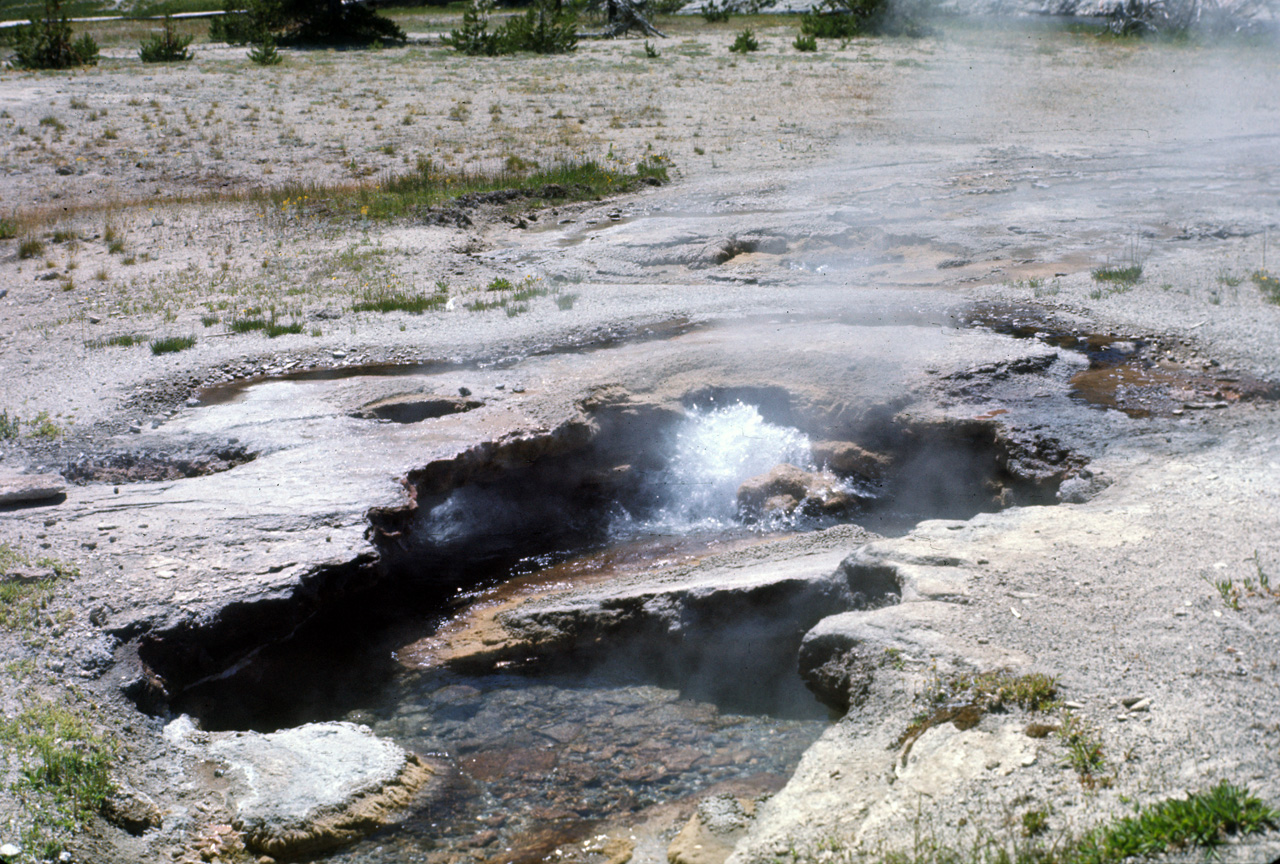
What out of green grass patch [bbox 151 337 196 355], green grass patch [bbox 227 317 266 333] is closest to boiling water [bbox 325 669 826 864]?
green grass patch [bbox 151 337 196 355]

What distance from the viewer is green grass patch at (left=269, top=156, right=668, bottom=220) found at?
40.8ft

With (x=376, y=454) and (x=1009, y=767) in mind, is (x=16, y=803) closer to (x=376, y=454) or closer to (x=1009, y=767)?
(x=376, y=454)

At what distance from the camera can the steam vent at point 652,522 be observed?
10.2 ft

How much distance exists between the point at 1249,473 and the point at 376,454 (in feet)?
14.6

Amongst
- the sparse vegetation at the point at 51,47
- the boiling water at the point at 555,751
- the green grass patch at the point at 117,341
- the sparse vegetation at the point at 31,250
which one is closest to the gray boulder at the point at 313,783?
the boiling water at the point at 555,751

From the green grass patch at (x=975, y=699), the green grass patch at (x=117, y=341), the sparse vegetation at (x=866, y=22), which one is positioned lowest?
the green grass patch at (x=975, y=699)

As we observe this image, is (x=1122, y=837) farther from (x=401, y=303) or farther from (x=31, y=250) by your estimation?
(x=31, y=250)

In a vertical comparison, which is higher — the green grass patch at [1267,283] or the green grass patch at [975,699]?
the green grass patch at [1267,283]

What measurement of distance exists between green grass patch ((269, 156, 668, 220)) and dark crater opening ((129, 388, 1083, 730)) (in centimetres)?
712

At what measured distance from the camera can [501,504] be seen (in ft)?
19.5

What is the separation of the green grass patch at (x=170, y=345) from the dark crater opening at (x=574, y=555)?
331 centimetres

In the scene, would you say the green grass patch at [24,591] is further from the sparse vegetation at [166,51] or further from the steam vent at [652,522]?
the sparse vegetation at [166,51]

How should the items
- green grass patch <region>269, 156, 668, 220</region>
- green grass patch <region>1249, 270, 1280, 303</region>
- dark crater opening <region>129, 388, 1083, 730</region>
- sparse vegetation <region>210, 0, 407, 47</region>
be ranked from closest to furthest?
dark crater opening <region>129, 388, 1083, 730</region> < green grass patch <region>1249, 270, 1280, 303</region> < green grass patch <region>269, 156, 668, 220</region> < sparse vegetation <region>210, 0, 407, 47</region>

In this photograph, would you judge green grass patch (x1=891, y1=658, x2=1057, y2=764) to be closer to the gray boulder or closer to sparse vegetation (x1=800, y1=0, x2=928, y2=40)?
the gray boulder
